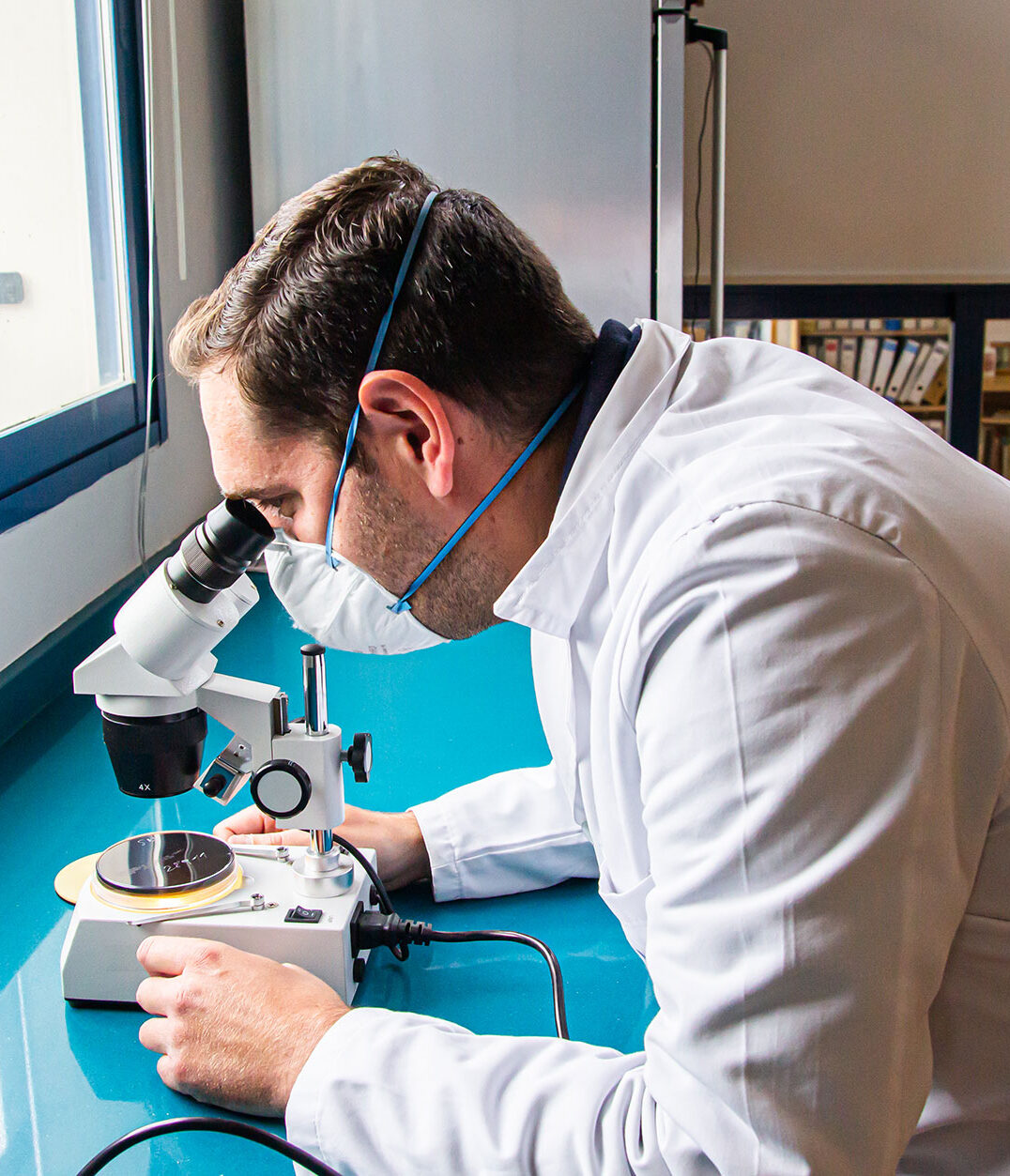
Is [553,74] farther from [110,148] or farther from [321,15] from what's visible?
[110,148]

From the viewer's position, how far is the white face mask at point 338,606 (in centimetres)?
157

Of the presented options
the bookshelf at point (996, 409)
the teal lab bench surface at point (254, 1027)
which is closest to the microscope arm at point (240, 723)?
the teal lab bench surface at point (254, 1027)

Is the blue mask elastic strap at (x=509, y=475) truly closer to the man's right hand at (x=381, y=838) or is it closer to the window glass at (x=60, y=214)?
the man's right hand at (x=381, y=838)

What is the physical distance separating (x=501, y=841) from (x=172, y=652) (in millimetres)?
426

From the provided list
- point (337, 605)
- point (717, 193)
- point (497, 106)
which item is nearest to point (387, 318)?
point (337, 605)

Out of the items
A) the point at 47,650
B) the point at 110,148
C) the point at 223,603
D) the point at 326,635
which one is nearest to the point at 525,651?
the point at 326,635

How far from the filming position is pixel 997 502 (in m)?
0.83

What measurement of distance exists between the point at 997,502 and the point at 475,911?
26.5 inches

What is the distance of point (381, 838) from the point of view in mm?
1232

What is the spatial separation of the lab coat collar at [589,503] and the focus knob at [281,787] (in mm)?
253

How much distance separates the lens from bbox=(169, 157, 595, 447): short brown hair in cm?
94

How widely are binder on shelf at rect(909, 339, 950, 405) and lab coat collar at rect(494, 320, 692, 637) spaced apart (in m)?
3.80

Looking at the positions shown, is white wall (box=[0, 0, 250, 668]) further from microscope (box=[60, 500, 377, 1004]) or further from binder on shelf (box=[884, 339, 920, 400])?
binder on shelf (box=[884, 339, 920, 400])

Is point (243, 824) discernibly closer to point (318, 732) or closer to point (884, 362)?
point (318, 732)
